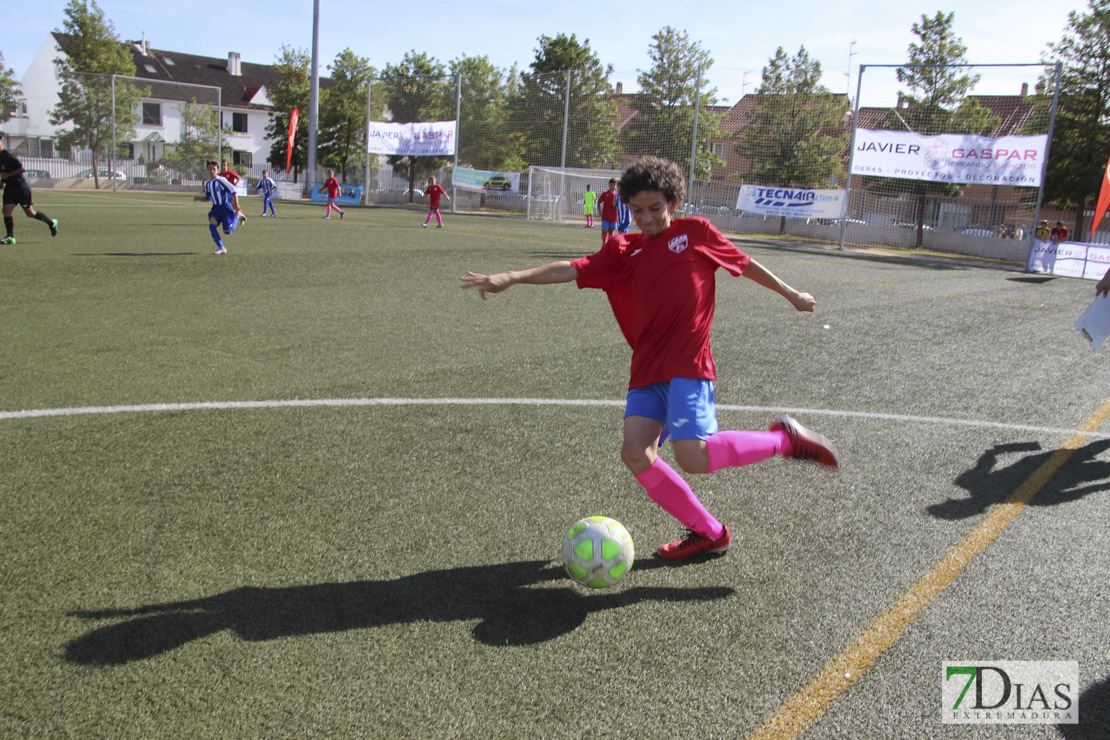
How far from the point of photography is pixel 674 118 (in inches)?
1254

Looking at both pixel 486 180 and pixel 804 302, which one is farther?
pixel 486 180

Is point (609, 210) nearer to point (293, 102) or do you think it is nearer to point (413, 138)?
point (413, 138)

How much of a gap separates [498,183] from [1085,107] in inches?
904

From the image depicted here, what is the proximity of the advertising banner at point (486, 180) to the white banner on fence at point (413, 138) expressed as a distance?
3.79 ft

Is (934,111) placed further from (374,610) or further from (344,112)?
(344,112)

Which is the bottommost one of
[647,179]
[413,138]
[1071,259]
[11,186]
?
[1071,259]

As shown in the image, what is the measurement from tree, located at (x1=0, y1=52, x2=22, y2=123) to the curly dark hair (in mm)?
58340

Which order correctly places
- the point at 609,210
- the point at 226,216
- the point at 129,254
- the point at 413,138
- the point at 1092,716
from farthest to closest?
the point at 413,138 < the point at 609,210 < the point at 226,216 < the point at 129,254 < the point at 1092,716

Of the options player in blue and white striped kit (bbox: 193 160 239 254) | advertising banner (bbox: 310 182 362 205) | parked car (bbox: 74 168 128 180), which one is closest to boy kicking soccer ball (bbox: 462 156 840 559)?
player in blue and white striped kit (bbox: 193 160 239 254)

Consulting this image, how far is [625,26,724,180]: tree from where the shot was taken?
3119 centimetres

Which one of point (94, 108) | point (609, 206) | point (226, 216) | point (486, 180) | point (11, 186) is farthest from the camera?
point (94, 108)

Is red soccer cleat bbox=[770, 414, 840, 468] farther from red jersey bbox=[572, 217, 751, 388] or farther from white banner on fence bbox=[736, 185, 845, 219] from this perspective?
white banner on fence bbox=[736, 185, 845, 219]

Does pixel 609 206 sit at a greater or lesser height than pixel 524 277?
greater

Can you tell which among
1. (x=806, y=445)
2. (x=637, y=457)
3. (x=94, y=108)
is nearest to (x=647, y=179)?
(x=637, y=457)
